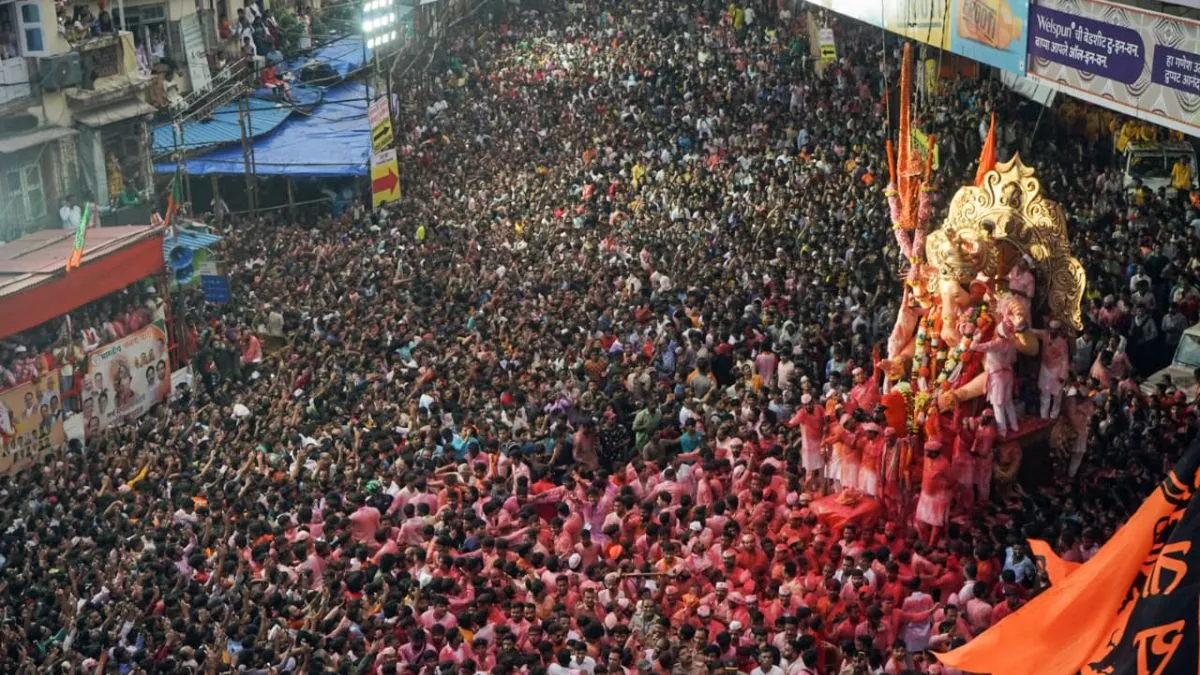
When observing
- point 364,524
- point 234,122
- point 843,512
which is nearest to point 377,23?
point 234,122

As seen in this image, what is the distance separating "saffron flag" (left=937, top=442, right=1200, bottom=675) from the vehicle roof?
1342 centimetres

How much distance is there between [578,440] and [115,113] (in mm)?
12249

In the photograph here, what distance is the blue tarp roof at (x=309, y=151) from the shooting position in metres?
28.0

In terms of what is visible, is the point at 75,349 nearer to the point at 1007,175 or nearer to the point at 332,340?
the point at 332,340

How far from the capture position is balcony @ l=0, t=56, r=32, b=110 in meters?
23.8

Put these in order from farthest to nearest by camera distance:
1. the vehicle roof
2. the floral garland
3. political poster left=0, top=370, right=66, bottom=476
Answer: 1. the vehicle roof
2. political poster left=0, top=370, right=66, bottom=476
3. the floral garland

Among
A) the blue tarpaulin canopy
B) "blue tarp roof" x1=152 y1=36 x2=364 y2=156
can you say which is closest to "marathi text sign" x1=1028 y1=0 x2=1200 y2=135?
"blue tarp roof" x1=152 y1=36 x2=364 y2=156

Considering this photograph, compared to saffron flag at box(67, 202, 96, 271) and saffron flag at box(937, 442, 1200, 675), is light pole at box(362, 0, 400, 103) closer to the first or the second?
saffron flag at box(67, 202, 96, 271)

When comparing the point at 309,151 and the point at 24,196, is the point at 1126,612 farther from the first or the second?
the point at 309,151

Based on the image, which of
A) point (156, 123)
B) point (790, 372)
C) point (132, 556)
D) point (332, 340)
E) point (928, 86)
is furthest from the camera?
point (156, 123)

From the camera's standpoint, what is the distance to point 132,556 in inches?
582

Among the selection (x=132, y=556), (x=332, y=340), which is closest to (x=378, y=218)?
(x=332, y=340)

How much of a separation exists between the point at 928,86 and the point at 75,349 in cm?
1335

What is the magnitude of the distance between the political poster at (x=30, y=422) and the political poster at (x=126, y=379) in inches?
21.9
